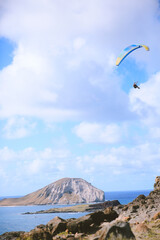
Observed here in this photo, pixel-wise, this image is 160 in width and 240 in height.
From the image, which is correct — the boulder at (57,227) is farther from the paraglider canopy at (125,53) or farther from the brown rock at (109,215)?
the paraglider canopy at (125,53)

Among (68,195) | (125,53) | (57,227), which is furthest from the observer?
(68,195)

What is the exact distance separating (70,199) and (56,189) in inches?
523

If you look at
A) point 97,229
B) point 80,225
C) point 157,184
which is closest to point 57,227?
point 80,225

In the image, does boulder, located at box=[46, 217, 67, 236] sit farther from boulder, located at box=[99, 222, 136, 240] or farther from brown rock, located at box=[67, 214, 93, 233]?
boulder, located at box=[99, 222, 136, 240]

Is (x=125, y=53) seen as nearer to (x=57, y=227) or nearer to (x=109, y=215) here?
(x=109, y=215)

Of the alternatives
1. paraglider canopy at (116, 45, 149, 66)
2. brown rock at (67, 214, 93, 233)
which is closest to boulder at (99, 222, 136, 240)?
brown rock at (67, 214, 93, 233)

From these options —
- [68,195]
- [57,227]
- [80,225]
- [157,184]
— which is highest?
[68,195]

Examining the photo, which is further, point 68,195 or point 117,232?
point 68,195

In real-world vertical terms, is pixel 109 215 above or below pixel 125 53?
below

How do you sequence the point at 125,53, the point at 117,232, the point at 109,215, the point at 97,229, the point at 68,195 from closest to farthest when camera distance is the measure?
1. the point at 117,232
2. the point at 97,229
3. the point at 109,215
4. the point at 125,53
5. the point at 68,195

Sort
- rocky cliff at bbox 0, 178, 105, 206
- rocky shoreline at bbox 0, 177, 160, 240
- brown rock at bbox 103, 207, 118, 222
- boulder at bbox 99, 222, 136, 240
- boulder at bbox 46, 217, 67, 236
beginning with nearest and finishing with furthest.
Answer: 1. boulder at bbox 99, 222, 136, 240
2. rocky shoreline at bbox 0, 177, 160, 240
3. boulder at bbox 46, 217, 67, 236
4. brown rock at bbox 103, 207, 118, 222
5. rocky cliff at bbox 0, 178, 105, 206

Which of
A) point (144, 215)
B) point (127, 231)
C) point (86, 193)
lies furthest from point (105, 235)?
point (86, 193)

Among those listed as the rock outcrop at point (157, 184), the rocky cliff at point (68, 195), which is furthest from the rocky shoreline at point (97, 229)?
the rocky cliff at point (68, 195)

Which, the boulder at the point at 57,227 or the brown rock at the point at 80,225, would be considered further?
the boulder at the point at 57,227
